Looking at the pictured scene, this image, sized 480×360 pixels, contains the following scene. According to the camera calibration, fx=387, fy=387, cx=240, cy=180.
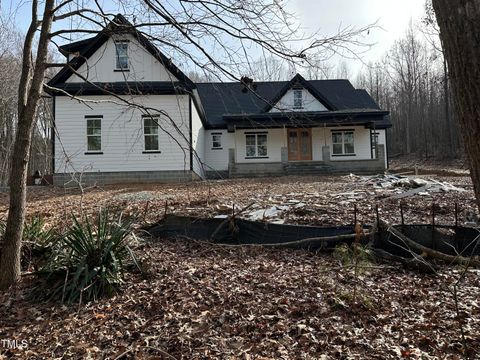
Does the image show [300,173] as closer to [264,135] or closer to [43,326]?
[264,135]

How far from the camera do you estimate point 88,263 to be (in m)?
4.71

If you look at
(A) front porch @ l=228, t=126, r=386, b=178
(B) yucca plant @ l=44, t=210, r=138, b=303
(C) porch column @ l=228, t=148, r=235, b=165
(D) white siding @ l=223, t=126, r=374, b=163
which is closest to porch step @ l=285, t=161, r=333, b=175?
(A) front porch @ l=228, t=126, r=386, b=178

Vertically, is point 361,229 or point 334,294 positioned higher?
point 361,229

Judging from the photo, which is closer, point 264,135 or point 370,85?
point 264,135

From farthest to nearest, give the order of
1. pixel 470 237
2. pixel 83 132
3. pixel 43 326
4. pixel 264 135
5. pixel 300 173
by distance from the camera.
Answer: pixel 264 135
pixel 300 173
pixel 83 132
pixel 470 237
pixel 43 326

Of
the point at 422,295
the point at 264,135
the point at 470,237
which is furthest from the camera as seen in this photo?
the point at 264,135

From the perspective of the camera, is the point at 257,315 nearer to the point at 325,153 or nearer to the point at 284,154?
the point at 284,154

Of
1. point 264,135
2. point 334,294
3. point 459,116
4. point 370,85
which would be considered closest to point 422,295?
point 334,294

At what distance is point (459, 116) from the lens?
2.06m

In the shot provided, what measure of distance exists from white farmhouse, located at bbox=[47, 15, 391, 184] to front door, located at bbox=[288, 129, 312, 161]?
2.4 inches

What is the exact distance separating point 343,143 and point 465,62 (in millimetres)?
21680

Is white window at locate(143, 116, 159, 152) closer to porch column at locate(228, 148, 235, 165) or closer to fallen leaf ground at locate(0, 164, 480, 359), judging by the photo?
porch column at locate(228, 148, 235, 165)

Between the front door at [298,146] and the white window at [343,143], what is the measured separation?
4.81 ft

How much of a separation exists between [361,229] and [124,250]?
3.39m
